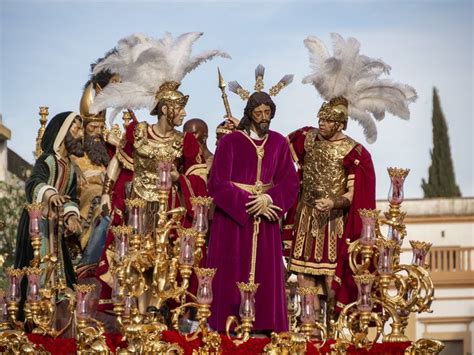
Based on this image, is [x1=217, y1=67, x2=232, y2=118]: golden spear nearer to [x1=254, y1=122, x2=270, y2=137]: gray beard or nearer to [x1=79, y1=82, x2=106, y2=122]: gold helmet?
[x1=254, y1=122, x2=270, y2=137]: gray beard

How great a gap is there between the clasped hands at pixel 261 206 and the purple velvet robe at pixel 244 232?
0.15 feet

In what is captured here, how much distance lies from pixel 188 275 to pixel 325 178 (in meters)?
2.64

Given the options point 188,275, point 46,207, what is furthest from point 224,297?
point 46,207

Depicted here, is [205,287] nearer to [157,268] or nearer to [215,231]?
[157,268]

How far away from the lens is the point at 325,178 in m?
20.6

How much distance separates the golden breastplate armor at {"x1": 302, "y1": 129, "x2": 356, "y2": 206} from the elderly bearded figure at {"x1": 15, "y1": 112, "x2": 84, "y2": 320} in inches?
96.5

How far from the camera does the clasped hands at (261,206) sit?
19.4 m

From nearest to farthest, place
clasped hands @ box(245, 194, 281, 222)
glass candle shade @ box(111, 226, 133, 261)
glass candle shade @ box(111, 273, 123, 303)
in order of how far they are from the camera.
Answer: glass candle shade @ box(111, 273, 123, 303), glass candle shade @ box(111, 226, 133, 261), clasped hands @ box(245, 194, 281, 222)

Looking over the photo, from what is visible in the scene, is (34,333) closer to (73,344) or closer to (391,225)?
(73,344)

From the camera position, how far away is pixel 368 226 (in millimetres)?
18969

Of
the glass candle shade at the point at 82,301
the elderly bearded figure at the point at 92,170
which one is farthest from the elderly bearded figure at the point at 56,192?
the glass candle shade at the point at 82,301

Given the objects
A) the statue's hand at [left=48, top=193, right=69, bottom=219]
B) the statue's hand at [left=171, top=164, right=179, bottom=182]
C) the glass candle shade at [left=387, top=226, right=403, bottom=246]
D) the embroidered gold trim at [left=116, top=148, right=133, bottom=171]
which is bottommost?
the glass candle shade at [left=387, top=226, right=403, bottom=246]

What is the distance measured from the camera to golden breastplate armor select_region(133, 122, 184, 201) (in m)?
20.5

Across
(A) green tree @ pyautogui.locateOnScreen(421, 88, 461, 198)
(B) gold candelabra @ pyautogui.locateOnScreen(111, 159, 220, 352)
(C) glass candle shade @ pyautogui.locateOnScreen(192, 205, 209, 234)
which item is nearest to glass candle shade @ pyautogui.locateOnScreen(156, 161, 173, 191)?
(B) gold candelabra @ pyautogui.locateOnScreen(111, 159, 220, 352)
